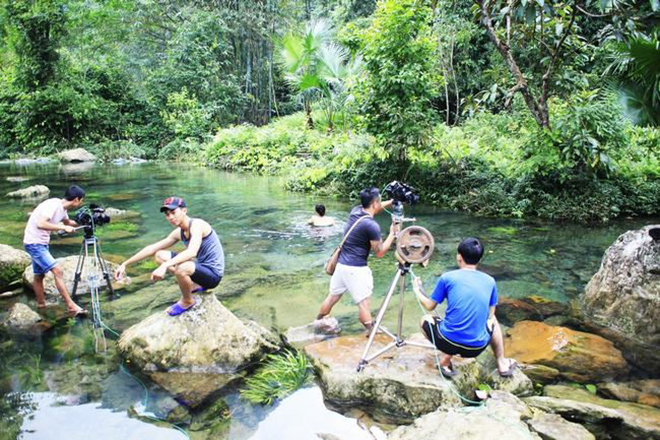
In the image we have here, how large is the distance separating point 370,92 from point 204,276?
885cm

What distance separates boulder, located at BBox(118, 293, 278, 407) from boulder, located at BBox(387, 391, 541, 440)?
196 centimetres

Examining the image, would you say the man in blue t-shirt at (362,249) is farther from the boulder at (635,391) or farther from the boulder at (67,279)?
the boulder at (67,279)

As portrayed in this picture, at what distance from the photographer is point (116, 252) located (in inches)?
358

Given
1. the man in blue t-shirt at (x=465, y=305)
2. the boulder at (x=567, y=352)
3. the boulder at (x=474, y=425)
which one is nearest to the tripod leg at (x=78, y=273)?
the man in blue t-shirt at (x=465, y=305)

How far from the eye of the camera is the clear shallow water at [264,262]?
4.74 metres

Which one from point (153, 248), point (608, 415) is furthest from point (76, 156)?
point (608, 415)

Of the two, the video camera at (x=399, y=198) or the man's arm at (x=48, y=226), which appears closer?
the video camera at (x=399, y=198)

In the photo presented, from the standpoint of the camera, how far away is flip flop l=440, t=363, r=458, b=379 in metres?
4.26

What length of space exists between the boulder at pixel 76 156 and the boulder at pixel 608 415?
27104 millimetres

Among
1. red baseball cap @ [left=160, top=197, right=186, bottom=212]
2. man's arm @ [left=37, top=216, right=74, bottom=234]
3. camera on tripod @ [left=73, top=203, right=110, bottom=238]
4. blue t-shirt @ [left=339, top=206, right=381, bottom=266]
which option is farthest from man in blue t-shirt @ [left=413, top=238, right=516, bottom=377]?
man's arm @ [left=37, top=216, right=74, bottom=234]

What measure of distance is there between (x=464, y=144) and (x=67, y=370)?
36.0 feet

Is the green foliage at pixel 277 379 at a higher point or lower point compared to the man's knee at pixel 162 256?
lower

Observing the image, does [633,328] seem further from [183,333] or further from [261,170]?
[261,170]

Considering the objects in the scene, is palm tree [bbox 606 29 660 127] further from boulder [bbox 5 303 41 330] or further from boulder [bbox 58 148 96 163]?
boulder [bbox 58 148 96 163]
